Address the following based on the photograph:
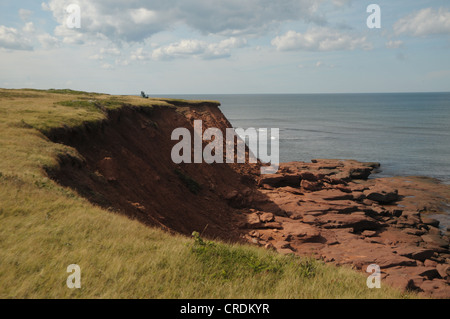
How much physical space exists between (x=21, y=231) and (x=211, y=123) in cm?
3297

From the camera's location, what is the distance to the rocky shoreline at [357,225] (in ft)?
62.6

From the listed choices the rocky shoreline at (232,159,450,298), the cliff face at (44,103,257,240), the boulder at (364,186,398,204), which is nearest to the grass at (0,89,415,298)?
the cliff face at (44,103,257,240)

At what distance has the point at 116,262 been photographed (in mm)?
7406

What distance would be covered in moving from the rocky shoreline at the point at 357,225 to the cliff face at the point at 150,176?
2460 millimetres

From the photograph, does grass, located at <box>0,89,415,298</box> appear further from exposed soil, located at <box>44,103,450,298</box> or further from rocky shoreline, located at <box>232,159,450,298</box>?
rocky shoreline, located at <box>232,159,450,298</box>

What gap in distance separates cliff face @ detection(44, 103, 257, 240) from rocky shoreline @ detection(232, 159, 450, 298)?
2.46 m

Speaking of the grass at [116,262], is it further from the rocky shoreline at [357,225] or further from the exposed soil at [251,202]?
the rocky shoreline at [357,225]

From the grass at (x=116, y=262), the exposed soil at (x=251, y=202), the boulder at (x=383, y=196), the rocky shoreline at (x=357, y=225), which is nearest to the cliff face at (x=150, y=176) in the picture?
the exposed soil at (x=251, y=202)

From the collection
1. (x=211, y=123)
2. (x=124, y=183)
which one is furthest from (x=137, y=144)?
(x=211, y=123)

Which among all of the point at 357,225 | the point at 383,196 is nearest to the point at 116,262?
the point at 357,225

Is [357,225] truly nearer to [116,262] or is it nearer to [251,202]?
[251,202]

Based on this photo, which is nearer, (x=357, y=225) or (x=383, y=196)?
(x=357, y=225)

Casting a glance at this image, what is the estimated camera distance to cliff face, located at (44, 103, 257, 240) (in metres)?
15.6

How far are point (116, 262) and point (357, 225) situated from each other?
75.3 ft
